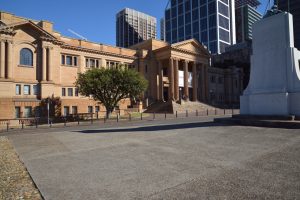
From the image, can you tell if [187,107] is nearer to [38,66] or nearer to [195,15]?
[38,66]

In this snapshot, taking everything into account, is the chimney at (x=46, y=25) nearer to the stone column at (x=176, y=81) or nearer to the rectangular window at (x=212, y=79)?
the stone column at (x=176, y=81)

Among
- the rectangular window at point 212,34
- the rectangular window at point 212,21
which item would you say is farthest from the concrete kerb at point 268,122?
the rectangular window at point 212,21

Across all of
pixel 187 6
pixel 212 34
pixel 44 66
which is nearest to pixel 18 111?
pixel 44 66

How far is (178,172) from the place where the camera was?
731 centimetres

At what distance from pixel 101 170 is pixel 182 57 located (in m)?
57.3

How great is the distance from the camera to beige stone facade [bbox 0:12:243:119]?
39812 mm

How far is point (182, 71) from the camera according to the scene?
65188 millimetres

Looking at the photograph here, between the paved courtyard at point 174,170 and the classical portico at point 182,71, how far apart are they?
4742 centimetres

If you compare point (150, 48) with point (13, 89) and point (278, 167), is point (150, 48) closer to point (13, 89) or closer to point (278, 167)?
point (13, 89)

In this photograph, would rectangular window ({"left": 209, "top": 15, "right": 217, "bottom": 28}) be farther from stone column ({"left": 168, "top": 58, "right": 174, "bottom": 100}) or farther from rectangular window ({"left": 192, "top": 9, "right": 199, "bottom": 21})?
stone column ({"left": 168, "top": 58, "right": 174, "bottom": 100})

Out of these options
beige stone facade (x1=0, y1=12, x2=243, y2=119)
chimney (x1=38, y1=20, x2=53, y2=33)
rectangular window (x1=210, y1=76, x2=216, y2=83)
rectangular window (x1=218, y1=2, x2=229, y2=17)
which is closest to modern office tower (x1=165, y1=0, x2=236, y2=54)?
rectangular window (x1=218, y1=2, x2=229, y2=17)

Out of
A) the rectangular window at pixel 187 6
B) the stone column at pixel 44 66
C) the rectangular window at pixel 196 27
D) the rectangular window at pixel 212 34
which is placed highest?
the rectangular window at pixel 187 6

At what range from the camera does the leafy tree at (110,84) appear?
37.1 m

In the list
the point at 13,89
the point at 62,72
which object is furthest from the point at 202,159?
the point at 62,72
